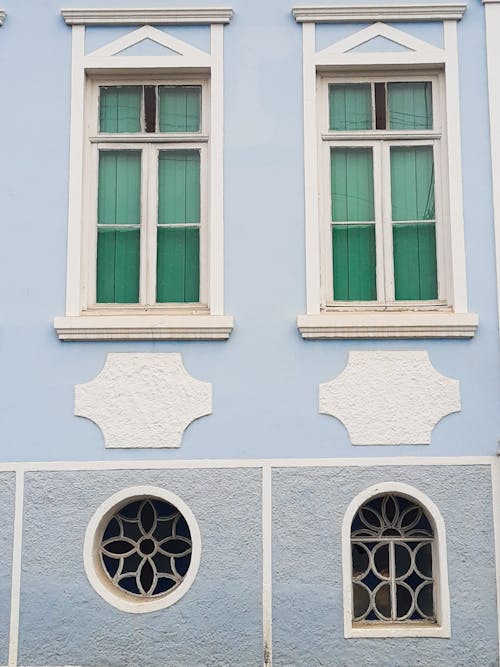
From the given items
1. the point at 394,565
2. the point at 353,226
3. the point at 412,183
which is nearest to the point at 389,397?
the point at 394,565

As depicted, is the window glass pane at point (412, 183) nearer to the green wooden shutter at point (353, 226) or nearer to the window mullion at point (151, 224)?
the green wooden shutter at point (353, 226)

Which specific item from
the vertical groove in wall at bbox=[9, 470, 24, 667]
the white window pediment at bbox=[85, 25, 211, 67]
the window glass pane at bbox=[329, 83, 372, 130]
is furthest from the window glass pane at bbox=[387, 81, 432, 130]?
the vertical groove in wall at bbox=[9, 470, 24, 667]

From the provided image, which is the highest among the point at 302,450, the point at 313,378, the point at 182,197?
the point at 182,197

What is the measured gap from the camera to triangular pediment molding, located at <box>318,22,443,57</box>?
764 cm

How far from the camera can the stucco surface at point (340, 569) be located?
693 centimetres

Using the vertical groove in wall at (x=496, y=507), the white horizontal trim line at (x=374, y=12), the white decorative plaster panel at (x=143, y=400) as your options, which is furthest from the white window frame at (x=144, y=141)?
the vertical groove in wall at (x=496, y=507)

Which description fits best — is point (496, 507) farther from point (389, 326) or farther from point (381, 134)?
point (381, 134)

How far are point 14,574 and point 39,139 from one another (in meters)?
3.28

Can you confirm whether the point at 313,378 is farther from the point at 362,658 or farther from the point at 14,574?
the point at 14,574

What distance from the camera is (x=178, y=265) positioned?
7660 mm

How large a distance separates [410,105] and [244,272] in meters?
1.93

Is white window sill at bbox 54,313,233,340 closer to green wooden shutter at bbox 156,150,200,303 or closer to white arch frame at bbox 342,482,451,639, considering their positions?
green wooden shutter at bbox 156,150,200,303

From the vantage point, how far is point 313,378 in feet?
23.9

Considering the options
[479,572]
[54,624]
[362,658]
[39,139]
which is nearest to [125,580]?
[54,624]
